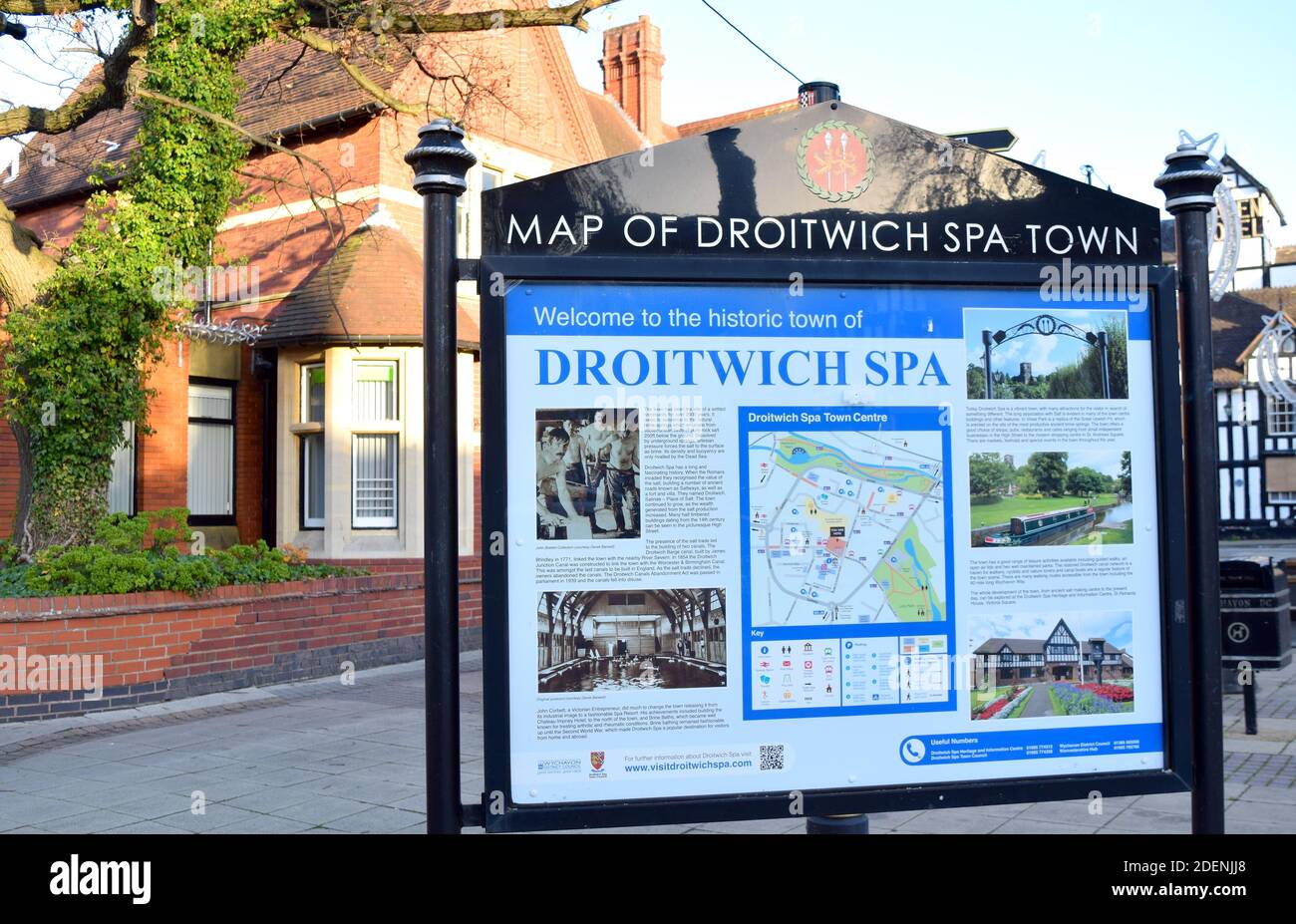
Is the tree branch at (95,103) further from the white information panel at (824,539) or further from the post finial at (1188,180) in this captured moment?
the post finial at (1188,180)

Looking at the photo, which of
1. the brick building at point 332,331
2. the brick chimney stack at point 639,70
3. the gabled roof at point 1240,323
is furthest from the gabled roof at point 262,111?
the gabled roof at point 1240,323

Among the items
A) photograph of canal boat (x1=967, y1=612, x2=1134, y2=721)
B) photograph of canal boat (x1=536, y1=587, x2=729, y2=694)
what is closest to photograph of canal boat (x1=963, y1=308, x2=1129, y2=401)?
photograph of canal boat (x1=967, y1=612, x2=1134, y2=721)

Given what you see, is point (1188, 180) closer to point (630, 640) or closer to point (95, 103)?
point (630, 640)

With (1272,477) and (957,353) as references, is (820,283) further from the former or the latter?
(1272,477)

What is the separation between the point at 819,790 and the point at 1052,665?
0.78m

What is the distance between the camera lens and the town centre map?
10.4ft

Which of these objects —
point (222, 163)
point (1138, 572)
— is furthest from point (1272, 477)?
point (1138, 572)

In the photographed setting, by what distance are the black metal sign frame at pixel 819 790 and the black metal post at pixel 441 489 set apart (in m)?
0.09

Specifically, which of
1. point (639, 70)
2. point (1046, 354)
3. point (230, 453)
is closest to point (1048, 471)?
point (1046, 354)

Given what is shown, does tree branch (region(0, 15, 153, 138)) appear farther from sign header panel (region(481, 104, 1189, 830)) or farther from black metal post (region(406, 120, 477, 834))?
sign header panel (region(481, 104, 1189, 830))

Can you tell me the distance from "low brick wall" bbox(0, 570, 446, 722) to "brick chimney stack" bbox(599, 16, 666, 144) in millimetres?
20912

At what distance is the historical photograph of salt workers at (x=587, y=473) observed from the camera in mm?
3059

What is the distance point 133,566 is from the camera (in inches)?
392
